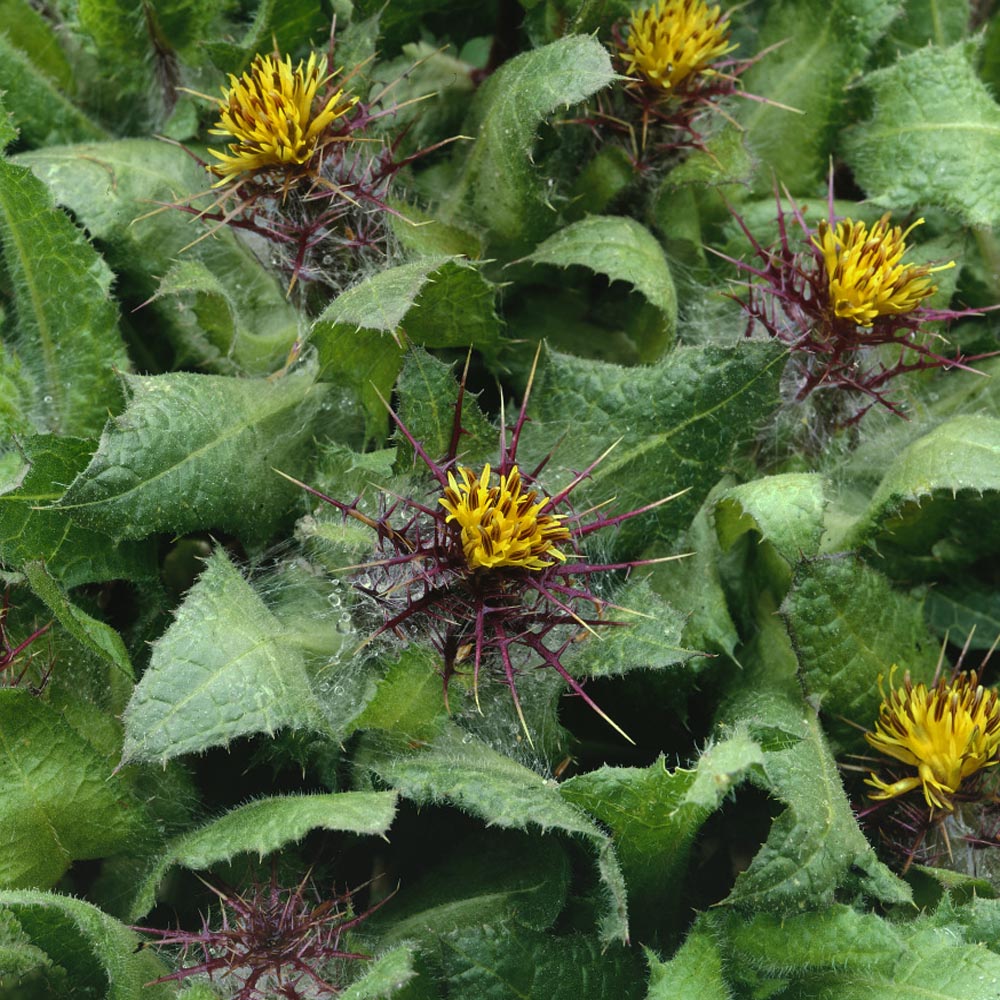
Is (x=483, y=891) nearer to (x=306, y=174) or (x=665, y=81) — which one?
(x=306, y=174)

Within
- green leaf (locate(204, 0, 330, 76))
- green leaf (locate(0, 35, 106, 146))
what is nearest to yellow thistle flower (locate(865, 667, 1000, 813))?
green leaf (locate(204, 0, 330, 76))

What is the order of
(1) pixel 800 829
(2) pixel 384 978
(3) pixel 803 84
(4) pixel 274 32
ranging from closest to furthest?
(2) pixel 384 978, (1) pixel 800 829, (4) pixel 274 32, (3) pixel 803 84

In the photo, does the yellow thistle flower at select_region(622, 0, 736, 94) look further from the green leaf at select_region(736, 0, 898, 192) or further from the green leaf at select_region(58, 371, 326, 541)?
the green leaf at select_region(58, 371, 326, 541)

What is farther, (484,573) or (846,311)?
(846,311)

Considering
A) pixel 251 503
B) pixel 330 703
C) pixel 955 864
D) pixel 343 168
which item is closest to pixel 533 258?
pixel 343 168

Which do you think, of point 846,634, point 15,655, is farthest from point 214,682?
point 846,634

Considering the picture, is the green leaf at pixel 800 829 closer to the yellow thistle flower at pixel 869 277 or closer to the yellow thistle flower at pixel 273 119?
the yellow thistle flower at pixel 869 277

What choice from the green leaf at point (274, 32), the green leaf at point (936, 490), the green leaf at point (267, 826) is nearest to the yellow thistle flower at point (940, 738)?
the green leaf at point (936, 490)
